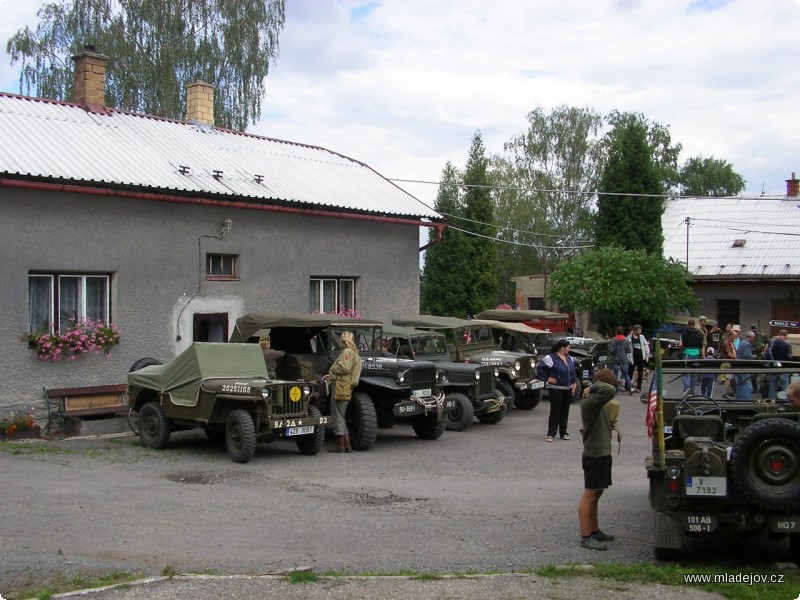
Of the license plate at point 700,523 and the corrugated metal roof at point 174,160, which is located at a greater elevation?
the corrugated metal roof at point 174,160

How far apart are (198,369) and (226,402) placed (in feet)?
2.13

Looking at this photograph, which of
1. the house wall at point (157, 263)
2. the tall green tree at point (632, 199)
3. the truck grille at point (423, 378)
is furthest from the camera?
the tall green tree at point (632, 199)

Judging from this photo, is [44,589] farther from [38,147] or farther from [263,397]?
[38,147]

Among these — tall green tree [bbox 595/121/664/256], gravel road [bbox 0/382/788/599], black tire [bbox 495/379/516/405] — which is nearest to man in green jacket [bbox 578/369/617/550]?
gravel road [bbox 0/382/788/599]

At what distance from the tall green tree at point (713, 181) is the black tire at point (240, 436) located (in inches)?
1811

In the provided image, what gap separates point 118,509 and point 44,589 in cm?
256

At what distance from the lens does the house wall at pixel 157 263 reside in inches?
556

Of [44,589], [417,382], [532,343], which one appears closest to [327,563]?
[44,589]

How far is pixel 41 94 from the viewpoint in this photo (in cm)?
2912

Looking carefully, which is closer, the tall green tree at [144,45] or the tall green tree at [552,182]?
the tall green tree at [144,45]

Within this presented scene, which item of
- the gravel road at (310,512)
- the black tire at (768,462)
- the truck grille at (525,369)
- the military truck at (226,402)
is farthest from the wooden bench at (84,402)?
the black tire at (768,462)

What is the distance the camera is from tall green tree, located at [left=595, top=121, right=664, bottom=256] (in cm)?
3028

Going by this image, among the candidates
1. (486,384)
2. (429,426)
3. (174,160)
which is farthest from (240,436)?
(174,160)

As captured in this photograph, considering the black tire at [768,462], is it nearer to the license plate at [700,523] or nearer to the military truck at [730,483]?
the military truck at [730,483]
